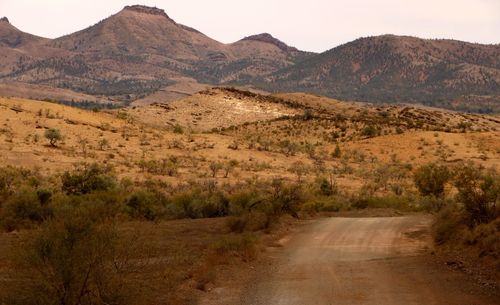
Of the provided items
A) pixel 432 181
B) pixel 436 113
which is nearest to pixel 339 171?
pixel 432 181

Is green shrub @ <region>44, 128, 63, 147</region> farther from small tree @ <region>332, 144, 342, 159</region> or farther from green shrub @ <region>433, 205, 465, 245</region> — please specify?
green shrub @ <region>433, 205, 465, 245</region>

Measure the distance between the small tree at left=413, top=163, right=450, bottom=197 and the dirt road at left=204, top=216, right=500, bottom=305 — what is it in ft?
41.5

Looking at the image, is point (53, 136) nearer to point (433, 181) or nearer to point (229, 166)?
point (229, 166)

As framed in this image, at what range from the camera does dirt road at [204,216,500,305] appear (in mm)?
11477

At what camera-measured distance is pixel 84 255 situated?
30.7 feet

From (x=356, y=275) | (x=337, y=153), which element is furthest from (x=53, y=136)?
(x=356, y=275)

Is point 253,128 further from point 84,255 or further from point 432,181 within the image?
point 84,255

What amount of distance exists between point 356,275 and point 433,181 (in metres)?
20.0

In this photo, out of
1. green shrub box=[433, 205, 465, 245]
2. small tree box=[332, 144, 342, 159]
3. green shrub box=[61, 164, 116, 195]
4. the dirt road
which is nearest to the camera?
the dirt road

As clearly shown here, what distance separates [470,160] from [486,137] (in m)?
11.7

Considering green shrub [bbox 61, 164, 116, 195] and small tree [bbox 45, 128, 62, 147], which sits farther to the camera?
small tree [bbox 45, 128, 62, 147]

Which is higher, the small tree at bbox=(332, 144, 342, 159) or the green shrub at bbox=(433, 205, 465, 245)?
the green shrub at bbox=(433, 205, 465, 245)

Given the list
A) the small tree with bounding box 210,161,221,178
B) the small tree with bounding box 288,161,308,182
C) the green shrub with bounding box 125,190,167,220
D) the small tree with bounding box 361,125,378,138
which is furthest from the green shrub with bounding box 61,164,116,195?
the small tree with bounding box 361,125,378,138

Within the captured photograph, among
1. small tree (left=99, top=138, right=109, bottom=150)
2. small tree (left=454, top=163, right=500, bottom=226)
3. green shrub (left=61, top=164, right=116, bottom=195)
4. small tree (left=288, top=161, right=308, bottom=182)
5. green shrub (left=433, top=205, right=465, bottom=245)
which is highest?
small tree (left=454, top=163, right=500, bottom=226)
